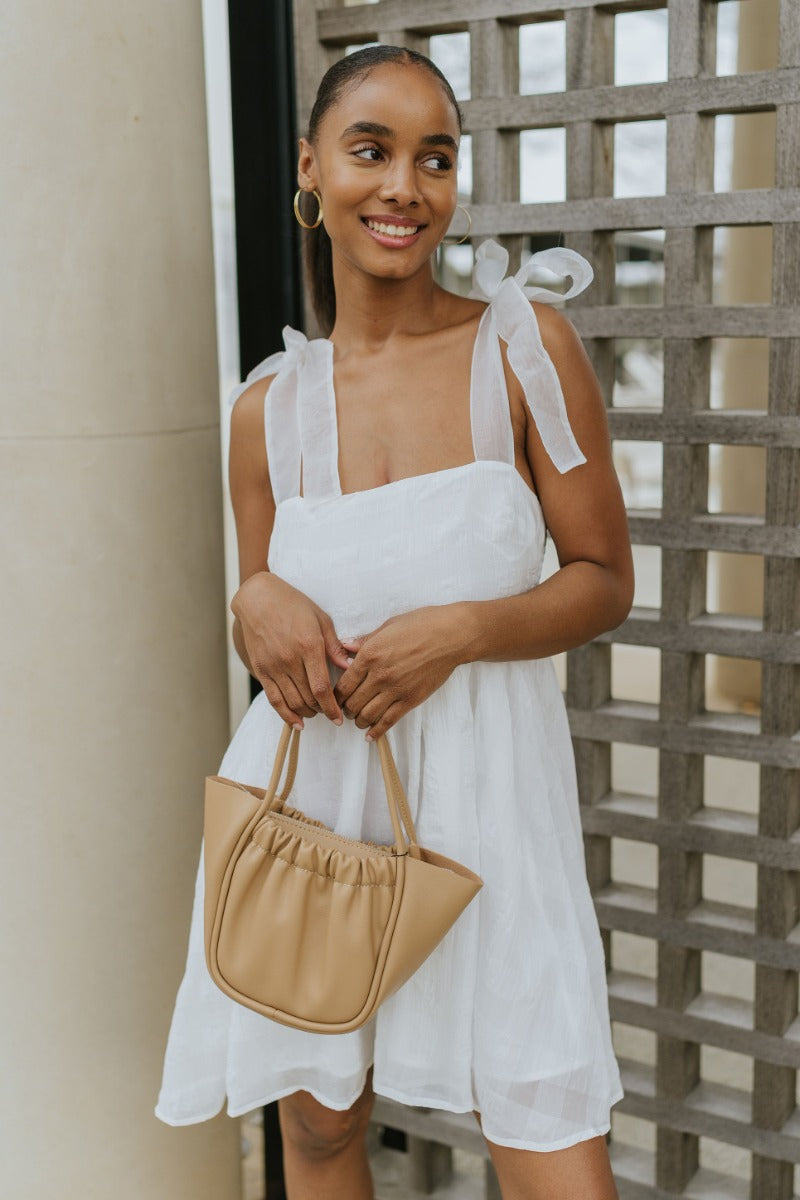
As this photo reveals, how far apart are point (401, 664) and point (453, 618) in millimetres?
70

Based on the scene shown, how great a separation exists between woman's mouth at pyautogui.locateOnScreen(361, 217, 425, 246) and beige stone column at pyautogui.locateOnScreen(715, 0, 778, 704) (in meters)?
3.82

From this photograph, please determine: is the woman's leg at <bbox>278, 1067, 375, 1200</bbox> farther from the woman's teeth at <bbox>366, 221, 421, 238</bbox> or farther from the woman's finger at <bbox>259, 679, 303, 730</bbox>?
the woman's teeth at <bbox>366, 221, 421, 238</bbox>

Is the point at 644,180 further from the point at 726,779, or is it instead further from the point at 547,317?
the point at 547,317

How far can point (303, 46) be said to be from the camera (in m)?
1.90

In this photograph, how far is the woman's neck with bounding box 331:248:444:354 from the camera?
57.9 inches

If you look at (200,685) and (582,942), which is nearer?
(582,942)

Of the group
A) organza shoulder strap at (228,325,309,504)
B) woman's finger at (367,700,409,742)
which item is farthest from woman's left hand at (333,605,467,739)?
organza shoulder strap at (228,325,309,504)

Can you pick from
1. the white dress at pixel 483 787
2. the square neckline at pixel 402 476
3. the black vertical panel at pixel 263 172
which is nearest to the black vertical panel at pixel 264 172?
the black vertical panel at pixel 263 172

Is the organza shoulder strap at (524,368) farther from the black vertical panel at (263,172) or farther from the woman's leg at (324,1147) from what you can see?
the woman's leg at (324,1147)

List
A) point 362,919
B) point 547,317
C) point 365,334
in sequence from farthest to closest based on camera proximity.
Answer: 1. point 365,334
2. point 547,317
3. point 362,919

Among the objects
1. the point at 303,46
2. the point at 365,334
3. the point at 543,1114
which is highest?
the point at 303,46

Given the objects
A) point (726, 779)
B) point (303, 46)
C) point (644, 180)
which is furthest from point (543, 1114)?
point (644, 180)

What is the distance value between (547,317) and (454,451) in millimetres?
173

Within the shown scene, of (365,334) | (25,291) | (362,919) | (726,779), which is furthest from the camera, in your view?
(726,779)
